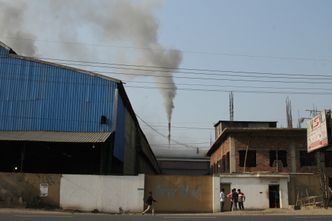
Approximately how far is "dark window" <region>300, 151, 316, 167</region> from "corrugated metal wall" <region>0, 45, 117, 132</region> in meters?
17.3

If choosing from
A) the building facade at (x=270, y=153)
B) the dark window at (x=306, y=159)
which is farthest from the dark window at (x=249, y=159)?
the dark window at (x=306, y=159)

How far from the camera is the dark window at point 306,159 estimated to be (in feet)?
133

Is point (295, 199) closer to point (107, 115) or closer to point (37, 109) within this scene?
point (107, 115)

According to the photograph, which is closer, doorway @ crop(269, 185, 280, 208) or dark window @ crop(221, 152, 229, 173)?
doorway @ crop(269, 185, 280, 208)

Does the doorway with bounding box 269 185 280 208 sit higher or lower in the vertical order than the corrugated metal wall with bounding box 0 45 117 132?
lower

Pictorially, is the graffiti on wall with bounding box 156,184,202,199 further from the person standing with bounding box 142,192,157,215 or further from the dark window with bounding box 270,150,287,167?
the dark window with bounding box 270,150,287,167

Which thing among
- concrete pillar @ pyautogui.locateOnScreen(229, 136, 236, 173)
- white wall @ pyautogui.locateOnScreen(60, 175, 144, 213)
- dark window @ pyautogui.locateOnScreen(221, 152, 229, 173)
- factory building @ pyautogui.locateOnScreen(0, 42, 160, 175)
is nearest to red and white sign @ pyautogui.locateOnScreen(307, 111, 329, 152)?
concrete pillar @ pyautogui.locateOnScreen(229, 136, 236, 173)

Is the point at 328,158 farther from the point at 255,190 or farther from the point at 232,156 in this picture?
the point at 255,190

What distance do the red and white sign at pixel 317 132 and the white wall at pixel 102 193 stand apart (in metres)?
12.6

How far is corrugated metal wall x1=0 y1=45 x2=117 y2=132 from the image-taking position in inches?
1302

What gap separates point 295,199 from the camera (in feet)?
116

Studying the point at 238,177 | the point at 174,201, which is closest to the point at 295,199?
the point at 238,177

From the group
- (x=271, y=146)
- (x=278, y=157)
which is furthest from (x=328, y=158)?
(x=271, y=146)

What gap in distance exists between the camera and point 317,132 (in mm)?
34188
